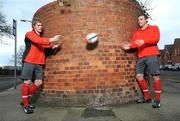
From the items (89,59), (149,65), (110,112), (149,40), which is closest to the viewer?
(110,112)

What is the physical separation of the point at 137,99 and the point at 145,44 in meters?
1.38

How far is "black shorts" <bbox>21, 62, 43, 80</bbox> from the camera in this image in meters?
6.91

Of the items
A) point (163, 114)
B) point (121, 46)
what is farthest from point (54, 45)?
point (163, 114)

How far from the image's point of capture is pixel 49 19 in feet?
25.5

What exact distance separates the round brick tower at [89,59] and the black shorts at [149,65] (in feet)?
1.16

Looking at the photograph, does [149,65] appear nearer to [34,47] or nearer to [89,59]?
[89,59]

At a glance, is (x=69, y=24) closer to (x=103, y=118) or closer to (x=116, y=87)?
(x=116, y=87)

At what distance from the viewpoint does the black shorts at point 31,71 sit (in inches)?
272

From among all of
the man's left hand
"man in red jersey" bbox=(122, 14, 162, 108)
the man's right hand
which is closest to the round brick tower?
the man's right hand

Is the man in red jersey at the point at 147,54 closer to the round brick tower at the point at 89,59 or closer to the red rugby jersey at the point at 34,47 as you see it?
the round brick tower at the point at 89,59

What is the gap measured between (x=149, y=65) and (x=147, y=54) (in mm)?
238

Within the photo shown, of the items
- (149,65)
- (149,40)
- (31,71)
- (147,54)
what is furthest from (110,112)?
(31,71)

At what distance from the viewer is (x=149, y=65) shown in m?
6.95

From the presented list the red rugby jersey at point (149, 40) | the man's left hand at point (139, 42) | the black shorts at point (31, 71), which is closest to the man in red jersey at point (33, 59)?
the black shorts at point (31, 71)
